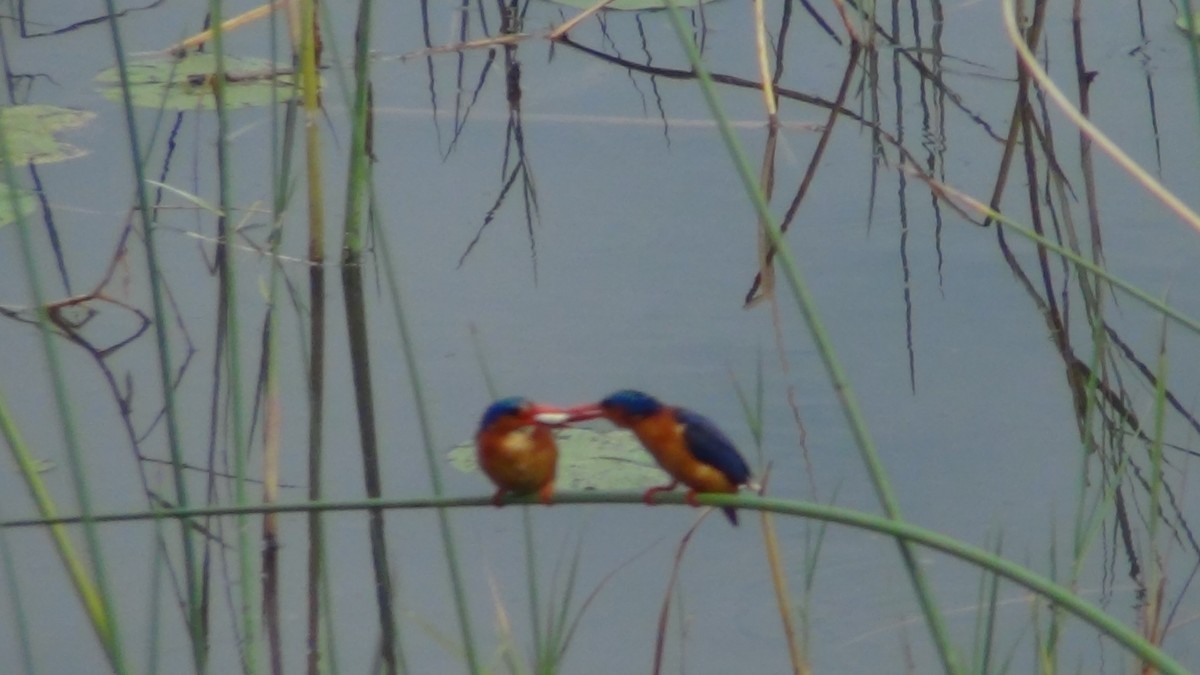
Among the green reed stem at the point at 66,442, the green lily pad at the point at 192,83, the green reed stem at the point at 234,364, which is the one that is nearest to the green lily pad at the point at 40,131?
the green lily pad at the point at 192,83

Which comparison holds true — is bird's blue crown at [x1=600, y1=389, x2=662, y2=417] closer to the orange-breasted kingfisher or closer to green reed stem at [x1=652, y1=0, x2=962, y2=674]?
the orange-breasted kingfisher

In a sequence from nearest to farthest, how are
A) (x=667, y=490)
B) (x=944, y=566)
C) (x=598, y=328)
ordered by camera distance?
(x=667, y=490) → (x=944, y=566) → (x=598, y=328)

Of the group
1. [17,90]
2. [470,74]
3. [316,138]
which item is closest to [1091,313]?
[316,138]

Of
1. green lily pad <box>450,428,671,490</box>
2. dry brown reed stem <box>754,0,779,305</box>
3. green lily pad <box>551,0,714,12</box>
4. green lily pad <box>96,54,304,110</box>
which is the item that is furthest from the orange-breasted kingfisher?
green lily pad <box>551,0,714,12</box>

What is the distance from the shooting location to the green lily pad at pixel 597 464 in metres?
1.89

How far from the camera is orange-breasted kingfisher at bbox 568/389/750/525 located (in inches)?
49.2

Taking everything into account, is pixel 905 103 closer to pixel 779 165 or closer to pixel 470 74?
pixel 779 165

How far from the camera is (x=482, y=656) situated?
1716 mm

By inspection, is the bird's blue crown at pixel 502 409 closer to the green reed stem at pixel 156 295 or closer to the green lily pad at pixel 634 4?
the green reed stem at pixel 156 295

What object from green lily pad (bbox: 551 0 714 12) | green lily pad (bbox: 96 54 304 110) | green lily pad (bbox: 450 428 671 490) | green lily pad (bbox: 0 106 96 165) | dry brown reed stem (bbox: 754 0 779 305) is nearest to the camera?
dry brown reed stem (bbox: 754 0 779 305)

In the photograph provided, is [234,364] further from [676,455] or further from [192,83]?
[192,83]

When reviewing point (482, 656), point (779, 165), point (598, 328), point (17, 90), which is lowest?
point (482, 656)

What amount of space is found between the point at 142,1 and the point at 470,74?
2.34 feet

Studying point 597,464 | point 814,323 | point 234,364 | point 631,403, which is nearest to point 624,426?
point 631,403
